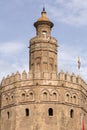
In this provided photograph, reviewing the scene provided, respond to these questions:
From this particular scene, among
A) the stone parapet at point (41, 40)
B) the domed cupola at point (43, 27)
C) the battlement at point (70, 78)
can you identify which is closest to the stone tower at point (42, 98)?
the battlement at point (70, 78)

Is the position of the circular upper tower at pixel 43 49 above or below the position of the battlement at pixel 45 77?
above

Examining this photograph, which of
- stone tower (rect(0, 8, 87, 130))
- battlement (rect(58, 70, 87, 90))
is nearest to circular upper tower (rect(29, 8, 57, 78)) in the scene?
stone tower (rect(0, 8, 87, 130))

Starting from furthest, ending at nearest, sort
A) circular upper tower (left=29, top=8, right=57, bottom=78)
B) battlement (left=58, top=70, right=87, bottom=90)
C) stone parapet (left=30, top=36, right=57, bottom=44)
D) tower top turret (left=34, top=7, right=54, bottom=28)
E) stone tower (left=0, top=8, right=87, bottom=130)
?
tower top turret (left=34, top=7, right=54, bottom=28)
stone parapet (left=30, top=36, right=57, bottom=44)
circular upper tower (left=29, top=8, right=57, bottom=78)
battlement (left=58, top=70, right=87, bottom=90)
stone tower (left=0, top=8, right=87, bottom=130)

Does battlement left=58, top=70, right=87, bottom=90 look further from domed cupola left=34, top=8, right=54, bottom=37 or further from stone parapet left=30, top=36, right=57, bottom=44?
domed cupola left=34, top=8, right=54, bottom=37

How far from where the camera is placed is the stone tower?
126 ft

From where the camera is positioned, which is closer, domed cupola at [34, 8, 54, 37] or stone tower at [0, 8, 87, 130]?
stone tower at [0, 8, 87, 130]

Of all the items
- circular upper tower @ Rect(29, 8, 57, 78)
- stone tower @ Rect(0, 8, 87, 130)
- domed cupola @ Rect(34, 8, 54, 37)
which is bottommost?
stone tower @ Rect(0, 8, 87, 130)

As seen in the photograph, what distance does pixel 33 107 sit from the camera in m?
38.7

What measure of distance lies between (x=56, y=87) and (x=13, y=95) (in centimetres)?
A: 368

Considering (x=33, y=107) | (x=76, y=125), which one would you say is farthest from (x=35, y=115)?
(x=76, y=125)

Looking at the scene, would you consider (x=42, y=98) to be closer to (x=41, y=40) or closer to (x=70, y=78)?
(x=70, y=78)

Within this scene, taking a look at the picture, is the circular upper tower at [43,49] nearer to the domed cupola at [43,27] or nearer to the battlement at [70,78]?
the domed cupola at [43,27]

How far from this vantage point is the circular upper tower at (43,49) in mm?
41106

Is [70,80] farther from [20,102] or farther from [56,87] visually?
[20,102]
